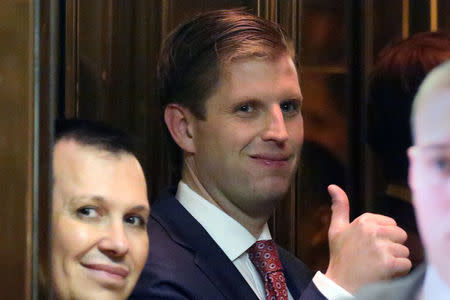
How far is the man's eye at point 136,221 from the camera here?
1.11 metres

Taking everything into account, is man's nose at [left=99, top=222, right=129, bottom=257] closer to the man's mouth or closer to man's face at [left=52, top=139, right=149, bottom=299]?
man's face at [left=52, top=139, right=149, bottom=299]

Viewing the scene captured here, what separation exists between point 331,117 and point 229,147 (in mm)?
150

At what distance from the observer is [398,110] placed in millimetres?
1032

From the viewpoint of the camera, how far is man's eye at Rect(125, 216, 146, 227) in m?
1.11

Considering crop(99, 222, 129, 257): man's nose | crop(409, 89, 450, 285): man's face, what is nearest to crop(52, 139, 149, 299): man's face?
crop(99, 222, 129, 257): man's nose

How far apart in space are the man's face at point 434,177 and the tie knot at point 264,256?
0.90 feet

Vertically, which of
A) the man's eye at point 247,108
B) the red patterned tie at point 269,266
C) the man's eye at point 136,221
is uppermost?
the man's eye at point 247,108

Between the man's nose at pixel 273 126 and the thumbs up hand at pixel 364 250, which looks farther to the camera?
the man's nose at pixel 273 126

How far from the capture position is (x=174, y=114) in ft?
3.91

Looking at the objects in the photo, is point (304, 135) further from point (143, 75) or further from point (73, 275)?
point (73, 275)

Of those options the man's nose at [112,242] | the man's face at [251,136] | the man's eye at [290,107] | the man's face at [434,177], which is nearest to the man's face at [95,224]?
the man's nose at [112,242]

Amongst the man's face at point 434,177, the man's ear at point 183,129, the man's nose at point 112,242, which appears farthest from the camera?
the man's ear at point 183,129

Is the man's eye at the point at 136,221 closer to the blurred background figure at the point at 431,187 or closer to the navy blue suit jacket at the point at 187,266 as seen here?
the navy blue suit jacket at the point at 187,266

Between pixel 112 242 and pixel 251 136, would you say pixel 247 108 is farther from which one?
pixel 112 242
